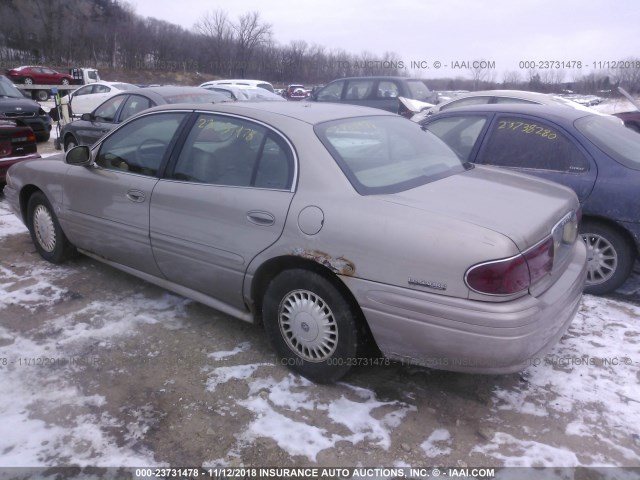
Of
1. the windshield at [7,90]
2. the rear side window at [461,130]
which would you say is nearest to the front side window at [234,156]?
the rear side window at [461,130]

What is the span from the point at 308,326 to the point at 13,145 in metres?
6.18

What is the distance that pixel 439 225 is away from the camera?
2.42 metres

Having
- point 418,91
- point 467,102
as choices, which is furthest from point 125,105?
point 418,91

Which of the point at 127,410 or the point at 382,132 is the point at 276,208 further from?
the point at 127,410

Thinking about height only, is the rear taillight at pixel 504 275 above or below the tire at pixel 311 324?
above

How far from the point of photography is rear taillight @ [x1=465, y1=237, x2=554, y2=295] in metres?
2.30

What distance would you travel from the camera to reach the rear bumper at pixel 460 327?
7.65ft

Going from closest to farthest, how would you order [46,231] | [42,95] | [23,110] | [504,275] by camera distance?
[504,275] → [46,231] → [23,110] → [42,95]

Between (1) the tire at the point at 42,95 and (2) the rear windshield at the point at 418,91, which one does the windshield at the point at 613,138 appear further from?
(1) the tire at the point at 42,95

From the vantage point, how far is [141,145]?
3.83 metres

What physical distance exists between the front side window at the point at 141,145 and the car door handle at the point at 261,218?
3.37 ft

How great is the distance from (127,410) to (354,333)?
51.1 inches

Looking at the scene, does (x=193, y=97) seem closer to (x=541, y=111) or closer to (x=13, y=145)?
(x=13, y=145)

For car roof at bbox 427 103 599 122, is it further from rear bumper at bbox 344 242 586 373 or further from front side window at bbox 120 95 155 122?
front side window at bbox 120 95 155 122
